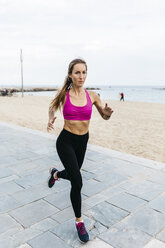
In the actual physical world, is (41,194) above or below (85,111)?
below

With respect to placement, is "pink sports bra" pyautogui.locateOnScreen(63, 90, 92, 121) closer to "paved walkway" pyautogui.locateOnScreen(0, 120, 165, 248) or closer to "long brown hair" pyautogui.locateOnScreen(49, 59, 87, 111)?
"long brown hair" pyautogui.locateOnScreen(49, 59, 87, 111)

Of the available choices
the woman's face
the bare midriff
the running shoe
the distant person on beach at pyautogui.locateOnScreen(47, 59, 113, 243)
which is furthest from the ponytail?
the running shoe

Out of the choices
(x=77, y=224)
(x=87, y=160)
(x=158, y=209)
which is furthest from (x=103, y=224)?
(x=87, y=160)

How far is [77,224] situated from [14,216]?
95cm

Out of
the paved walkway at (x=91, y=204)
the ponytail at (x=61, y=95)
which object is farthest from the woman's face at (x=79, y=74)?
the paved walkway at (x=91, y=204)

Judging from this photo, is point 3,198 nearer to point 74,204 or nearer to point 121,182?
point 74,204

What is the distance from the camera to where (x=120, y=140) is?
27.9 ft

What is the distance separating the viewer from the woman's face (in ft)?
9.16

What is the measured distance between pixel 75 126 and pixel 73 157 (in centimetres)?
36

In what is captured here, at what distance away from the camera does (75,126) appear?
2801 millimetres

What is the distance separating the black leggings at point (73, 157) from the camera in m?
2.63

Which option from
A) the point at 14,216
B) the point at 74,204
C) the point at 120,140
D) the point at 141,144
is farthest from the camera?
the point at 120,140

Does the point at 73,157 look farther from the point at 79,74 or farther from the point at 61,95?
the point at 79,74

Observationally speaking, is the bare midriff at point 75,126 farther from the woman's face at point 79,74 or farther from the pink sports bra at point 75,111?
the woman's face at point 79,74
